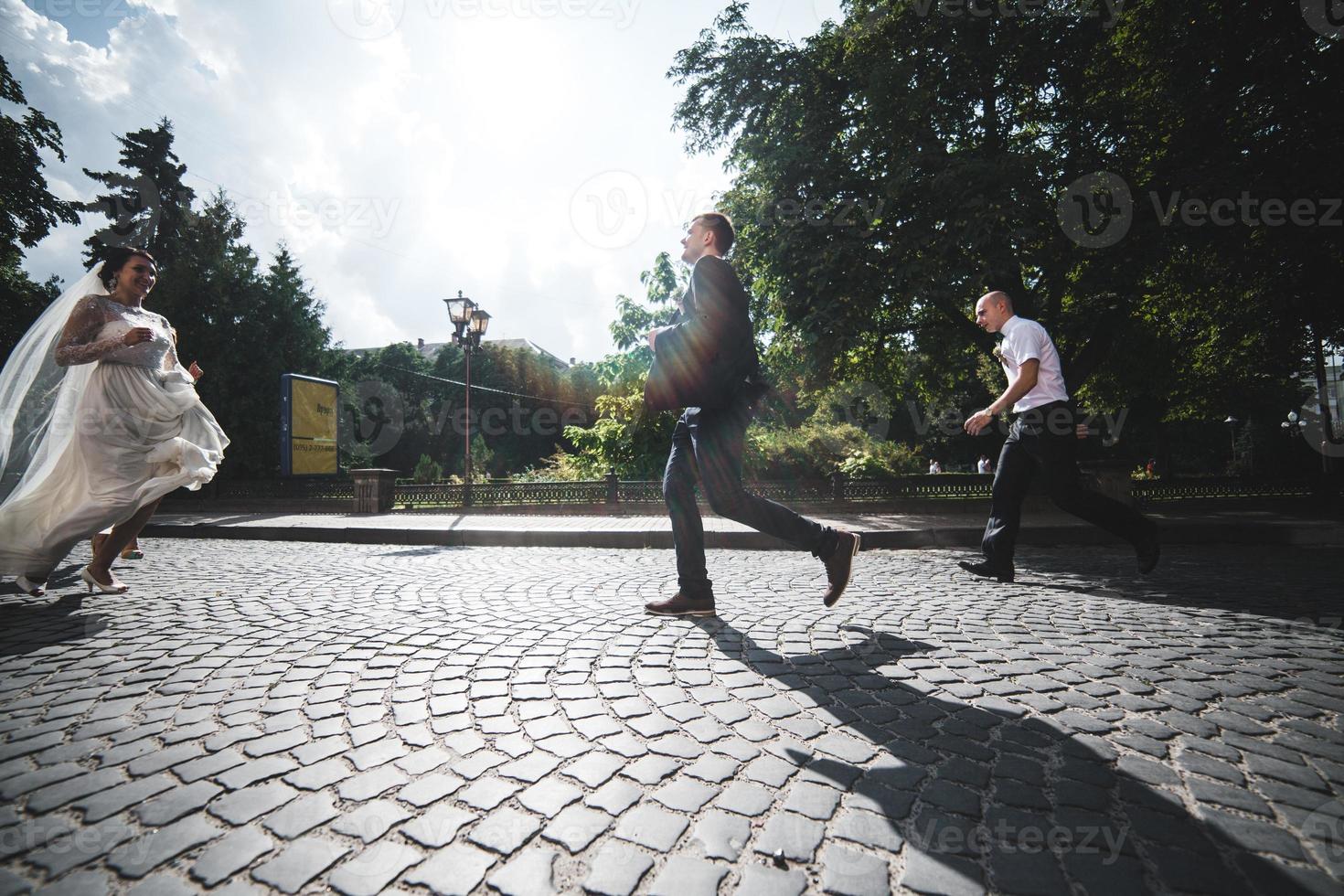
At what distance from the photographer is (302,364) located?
24938 millimetres

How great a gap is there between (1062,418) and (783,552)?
371 centimetres

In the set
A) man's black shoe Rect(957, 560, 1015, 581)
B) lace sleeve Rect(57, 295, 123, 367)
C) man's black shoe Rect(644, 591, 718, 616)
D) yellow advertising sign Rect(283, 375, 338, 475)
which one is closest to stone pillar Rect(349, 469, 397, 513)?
yellow advertising sign Rect(283, 375, 338, 475)

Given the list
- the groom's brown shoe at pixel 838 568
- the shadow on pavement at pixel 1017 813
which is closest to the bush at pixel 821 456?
the groom's brown shoe at pixel 838 568

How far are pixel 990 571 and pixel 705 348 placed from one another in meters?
2.86

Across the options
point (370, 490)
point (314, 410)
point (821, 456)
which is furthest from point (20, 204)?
point (821, 456)

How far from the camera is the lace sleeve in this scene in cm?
408

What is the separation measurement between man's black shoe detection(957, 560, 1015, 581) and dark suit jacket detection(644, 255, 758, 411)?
2.43 metres

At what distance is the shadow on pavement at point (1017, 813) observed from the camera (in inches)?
51.3

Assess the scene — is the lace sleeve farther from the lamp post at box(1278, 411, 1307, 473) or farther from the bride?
the lamp post at box(1278, 411, 1307, 473)

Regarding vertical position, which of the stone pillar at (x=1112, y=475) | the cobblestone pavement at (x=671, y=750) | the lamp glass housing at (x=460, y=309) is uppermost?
the lamp glass housing at (x=460, y=309)

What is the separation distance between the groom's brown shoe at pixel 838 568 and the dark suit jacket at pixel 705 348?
1192 mm

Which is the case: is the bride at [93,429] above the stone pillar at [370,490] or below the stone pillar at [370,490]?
above

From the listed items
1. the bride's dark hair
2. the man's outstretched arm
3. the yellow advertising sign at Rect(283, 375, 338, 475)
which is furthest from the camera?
the yellow advertising sign at Rect(283, 375, 338, 475)

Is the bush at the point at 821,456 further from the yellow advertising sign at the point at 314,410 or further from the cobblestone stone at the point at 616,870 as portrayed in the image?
the cobblestone stone at the point at 616,870
